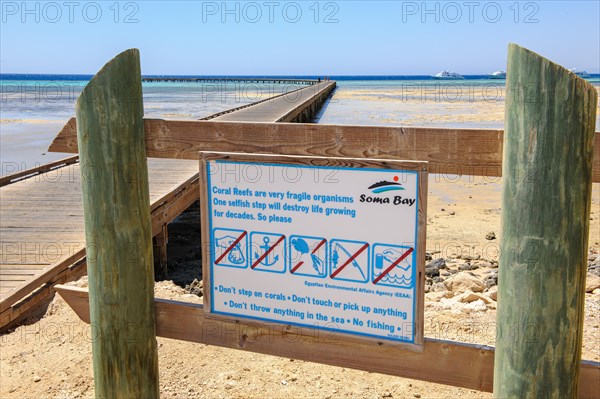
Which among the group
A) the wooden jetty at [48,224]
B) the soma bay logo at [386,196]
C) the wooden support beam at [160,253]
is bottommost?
the wooden support beam at [160,253]

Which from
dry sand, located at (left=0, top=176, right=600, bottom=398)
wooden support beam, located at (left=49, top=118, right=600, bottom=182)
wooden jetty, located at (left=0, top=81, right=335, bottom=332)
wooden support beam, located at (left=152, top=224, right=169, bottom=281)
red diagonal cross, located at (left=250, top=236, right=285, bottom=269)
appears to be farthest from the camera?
wooden support beam, located at (left=152, top=224, right=169, bottom=281)

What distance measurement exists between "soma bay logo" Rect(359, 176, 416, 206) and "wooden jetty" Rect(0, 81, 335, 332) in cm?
101

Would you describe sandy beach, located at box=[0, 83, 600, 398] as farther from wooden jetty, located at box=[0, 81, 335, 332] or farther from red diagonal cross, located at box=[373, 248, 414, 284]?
red diagonal cross, located at box=[373, 248, 414, 284]

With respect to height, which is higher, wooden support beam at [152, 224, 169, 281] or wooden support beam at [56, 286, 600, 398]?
wooden support beam at [56, 286, 600, 398]

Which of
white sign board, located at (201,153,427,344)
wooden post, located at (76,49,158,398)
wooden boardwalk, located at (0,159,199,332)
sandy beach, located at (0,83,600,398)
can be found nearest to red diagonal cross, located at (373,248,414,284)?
white sign board, located at (201,153,427,344)

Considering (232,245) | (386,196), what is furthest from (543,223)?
(232,245)

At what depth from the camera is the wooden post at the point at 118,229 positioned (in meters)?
2.16

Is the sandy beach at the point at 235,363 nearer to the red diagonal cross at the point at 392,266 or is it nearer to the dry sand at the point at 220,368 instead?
the dry sand at the point at 220,368

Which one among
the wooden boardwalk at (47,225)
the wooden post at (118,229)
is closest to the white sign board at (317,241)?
the wooden post at (118,229)

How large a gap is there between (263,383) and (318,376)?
349 mm

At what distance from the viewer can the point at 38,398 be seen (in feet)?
12.7

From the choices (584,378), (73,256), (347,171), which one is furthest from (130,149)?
(73,256)

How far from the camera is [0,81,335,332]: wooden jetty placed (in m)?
5.68

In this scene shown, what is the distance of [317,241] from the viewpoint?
6.88ft
